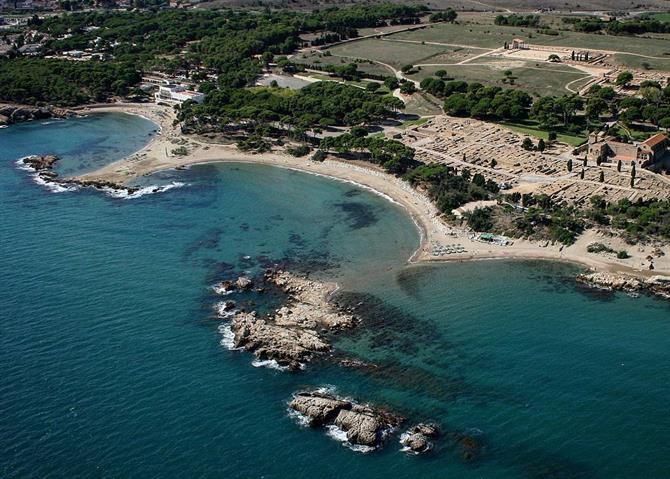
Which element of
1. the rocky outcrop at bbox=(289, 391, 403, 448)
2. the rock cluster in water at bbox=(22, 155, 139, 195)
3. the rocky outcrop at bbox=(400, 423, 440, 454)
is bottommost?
the rocky outcrop at bbox=(400, 423, 440, 454)

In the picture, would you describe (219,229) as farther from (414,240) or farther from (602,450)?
(602,450)

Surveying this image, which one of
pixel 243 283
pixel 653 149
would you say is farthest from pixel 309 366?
pixel 653 149

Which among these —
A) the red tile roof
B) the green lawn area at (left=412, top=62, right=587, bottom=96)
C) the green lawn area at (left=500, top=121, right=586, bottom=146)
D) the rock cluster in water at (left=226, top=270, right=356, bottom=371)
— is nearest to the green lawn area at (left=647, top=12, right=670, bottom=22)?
the green lawn area at (left=412, top=62, right=587, bottom=96)

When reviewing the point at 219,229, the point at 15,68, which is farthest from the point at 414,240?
the point at 15,68

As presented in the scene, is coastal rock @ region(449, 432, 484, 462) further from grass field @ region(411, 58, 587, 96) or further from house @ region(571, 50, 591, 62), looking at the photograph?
house @ region(571, 50, 591, 62)

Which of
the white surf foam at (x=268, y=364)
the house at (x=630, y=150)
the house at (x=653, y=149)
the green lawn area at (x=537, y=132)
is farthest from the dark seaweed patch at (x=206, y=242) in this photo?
the house at (x=653, y=149)

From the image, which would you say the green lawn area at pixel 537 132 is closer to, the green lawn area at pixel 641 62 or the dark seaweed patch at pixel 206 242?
the green lawn area at pixel 641 62
